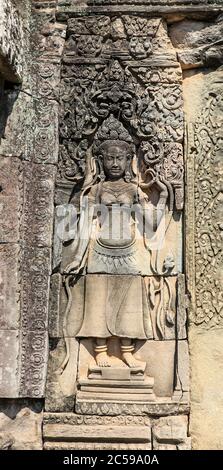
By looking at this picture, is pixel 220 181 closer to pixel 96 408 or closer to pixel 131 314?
pixel 131 314

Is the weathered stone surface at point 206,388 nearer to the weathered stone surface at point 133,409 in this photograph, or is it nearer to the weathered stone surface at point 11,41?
the weathered stone surface at point 133,409

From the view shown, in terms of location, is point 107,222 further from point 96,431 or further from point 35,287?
point 96,431

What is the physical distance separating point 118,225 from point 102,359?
1.24 meters

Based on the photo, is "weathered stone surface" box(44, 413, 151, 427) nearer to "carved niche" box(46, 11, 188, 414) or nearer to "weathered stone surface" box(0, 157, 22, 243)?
"carved niche" box(46, 11, 188, 414)

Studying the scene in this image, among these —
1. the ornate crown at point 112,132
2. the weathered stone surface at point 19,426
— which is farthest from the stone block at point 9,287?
the ornate crown at point 112,132

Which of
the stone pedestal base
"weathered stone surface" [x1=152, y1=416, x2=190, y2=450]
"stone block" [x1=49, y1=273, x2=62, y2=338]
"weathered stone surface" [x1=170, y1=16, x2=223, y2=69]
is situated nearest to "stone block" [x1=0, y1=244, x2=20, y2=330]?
"stone block" [x1=49, y1=273, x2=62, y2=338]

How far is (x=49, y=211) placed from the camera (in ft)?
18.1

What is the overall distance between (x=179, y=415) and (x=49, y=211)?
7.14 ft

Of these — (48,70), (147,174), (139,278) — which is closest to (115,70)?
(48,70)

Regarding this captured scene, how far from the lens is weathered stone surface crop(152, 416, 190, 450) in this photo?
207 inches

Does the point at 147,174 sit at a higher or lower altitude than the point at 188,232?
higher

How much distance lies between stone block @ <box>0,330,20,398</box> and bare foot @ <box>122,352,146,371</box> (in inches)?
38.2

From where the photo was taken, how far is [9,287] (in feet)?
17.3

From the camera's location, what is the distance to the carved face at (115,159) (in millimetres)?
5602
